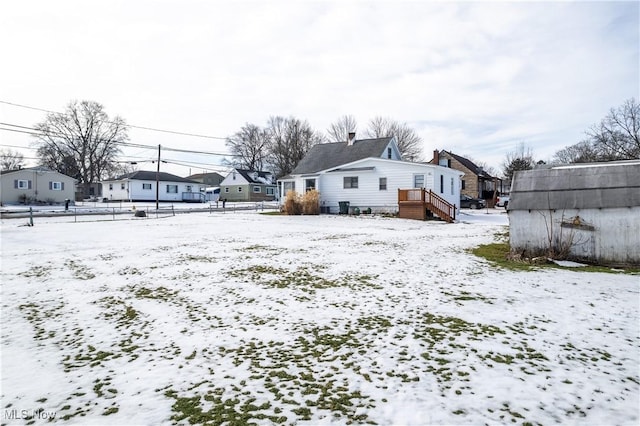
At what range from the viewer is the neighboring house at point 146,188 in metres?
52.3

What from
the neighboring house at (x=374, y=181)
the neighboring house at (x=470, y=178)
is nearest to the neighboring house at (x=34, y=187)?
the neighboring house at (x=374, y=181)

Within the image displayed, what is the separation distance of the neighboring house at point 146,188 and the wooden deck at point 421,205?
40.8 m

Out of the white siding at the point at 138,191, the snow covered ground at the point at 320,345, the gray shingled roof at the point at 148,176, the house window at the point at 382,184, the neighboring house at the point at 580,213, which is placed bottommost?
the snow covered ground at the point at 320,345

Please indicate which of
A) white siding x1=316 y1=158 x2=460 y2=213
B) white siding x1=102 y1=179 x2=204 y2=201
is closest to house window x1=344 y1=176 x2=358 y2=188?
white siding x1=316 y1=158 x2=460 y2=213

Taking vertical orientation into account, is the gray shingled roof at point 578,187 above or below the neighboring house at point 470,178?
below

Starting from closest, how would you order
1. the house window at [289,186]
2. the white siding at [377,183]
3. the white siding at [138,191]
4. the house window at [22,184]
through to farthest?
the white siding at [377,183], the house window at [289,186], the house window at [22,184], the white siding at [138,191]

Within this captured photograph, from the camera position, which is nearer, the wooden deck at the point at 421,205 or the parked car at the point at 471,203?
the wooden deck at the point at 421,205

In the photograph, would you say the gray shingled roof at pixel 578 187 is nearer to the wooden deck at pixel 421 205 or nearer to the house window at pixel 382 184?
the wooden deck at pixel 421 205

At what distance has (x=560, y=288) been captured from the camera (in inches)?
247

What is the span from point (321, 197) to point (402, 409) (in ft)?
87.8

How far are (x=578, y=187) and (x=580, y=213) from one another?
77 centimetres

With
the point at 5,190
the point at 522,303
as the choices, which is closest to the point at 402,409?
Answer: the point at 522,303

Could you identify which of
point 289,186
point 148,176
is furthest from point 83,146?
point 289,186

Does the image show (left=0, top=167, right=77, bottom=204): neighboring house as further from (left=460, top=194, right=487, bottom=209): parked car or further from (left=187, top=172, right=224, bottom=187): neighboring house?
(left=460, top=194, right=487, bottom=209): parked car
